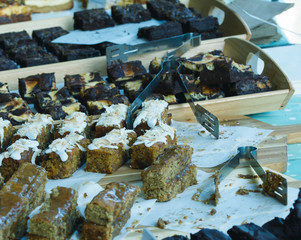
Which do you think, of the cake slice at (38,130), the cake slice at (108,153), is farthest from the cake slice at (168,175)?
the cake slice at (38,130)

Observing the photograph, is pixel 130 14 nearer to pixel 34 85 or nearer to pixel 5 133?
pixel 34 85

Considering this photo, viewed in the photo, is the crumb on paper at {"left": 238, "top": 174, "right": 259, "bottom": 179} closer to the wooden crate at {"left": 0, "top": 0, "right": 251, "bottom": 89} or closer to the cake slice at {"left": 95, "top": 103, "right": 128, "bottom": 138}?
the cake slice at {"left": 95, "top": 103, "right": 128, "bottom": 138}

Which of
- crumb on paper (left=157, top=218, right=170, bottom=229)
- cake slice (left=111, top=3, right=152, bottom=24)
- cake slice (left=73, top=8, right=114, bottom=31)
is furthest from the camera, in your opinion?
cake slice (left=111, top=3, right=152, bottom=24)

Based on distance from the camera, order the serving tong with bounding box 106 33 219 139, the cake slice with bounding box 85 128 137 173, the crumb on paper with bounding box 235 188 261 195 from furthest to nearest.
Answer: the serving tong with bounding box 106 33 219 139 < the cake slice with bounding box 85 128 137 173 < the crumb on paper with bounding box 235 188 261 195

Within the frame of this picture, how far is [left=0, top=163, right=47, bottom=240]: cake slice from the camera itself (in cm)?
268

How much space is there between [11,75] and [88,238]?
2.96m

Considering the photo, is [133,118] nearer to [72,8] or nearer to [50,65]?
[50,65]

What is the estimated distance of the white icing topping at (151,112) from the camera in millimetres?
3830

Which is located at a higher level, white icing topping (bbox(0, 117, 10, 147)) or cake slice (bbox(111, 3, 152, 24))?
cake slice (bbox(111, 3, 152, 24))

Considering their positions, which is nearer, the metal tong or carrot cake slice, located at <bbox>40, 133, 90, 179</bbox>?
the metal tong

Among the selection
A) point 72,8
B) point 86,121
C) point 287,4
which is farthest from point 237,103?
point 72,8

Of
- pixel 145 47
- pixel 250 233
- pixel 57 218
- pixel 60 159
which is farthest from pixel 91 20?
pixel 250 233

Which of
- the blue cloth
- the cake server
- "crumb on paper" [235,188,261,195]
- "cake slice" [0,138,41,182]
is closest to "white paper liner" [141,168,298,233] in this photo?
"crumb on paper" [235,188,261,195]

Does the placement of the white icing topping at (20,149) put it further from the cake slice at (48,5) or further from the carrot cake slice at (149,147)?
the cake slice at (48,5)
